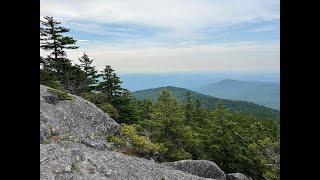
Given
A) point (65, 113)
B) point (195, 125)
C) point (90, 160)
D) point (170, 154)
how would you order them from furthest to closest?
1. point (195, 125)
2. point (170, 154)
3. point (65, 113)
4. point (90, 160)

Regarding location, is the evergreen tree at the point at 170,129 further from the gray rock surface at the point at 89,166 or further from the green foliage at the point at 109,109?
the gray rock surface at the point at 89,166

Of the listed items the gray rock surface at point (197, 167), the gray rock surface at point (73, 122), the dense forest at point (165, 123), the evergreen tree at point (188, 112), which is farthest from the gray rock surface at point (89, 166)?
the evergreen tree at point (188, 112)

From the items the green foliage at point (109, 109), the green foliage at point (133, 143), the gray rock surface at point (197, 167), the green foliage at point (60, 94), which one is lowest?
the gray rock surface at point (197, 167)

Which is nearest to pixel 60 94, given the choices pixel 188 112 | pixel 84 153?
pixel 84 153

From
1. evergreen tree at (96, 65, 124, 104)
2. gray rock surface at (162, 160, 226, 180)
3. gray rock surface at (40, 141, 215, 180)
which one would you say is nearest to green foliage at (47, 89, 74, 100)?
gray rock surface at (40, 141, 215, 180)

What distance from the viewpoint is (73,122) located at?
12.8m

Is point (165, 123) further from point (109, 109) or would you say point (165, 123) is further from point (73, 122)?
point (73, 122)

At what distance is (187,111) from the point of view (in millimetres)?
30109

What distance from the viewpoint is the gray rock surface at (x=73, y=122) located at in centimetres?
1125
